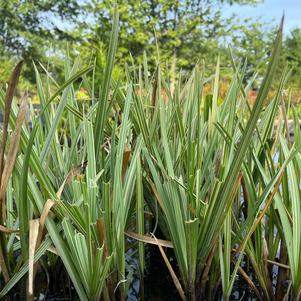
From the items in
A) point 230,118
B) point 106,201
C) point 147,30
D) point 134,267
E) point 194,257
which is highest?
point 147,30

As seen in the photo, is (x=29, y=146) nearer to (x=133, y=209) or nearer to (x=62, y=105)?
(x=62, y=105)

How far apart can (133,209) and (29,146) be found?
288mm

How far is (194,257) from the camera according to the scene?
64 cm

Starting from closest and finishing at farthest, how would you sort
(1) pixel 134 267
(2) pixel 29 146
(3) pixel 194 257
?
(2) pixel 29 146
(3) pixel 194 257
(1) pixel 134 267

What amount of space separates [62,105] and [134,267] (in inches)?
16.4

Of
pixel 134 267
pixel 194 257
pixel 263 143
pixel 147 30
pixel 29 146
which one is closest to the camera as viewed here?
pixel 29 146

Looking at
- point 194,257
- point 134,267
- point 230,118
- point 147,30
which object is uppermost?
point 147,30

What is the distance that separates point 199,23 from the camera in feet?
41.9

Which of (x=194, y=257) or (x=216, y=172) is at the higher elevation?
(x=216, y=172)

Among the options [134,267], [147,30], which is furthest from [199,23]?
[134,267]

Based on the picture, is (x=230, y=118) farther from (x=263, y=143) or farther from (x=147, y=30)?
(x=147, y=30)

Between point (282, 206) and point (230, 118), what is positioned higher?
point (230, 118)

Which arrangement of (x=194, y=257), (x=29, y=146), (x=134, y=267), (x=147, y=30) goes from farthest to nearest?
(x=147, y=30) < (x=134, y=267) < (x=194, y=257) < (x=29, y=146)

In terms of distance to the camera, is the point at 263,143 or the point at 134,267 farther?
the point at 134,267
